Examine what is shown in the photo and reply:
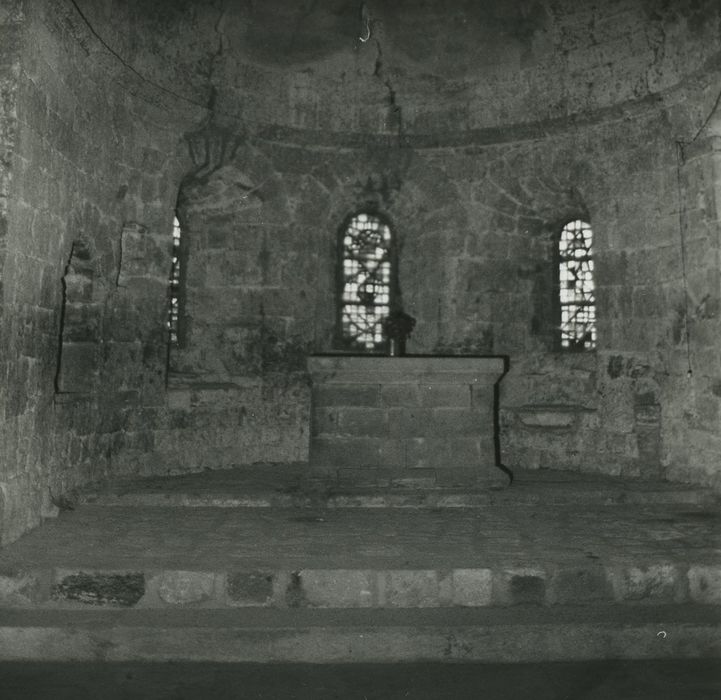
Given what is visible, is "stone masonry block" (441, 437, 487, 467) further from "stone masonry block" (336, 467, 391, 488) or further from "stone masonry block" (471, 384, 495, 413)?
"stone masonry block" (336, 467, 391, 488)

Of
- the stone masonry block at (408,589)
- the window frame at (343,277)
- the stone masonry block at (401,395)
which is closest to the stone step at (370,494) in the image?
the stone masonry block at (401,395)

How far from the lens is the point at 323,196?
8734mm

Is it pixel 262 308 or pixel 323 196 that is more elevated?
pixel 323 196

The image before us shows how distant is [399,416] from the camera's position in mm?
6289

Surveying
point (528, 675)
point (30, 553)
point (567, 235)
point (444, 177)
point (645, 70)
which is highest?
point (645, 70)

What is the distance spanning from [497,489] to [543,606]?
7.30 ft

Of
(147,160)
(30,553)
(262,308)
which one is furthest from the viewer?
(262,308)

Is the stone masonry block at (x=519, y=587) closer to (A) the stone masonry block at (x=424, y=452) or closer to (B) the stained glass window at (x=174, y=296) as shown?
(A) the stone masonry block at (x=424, y=452)

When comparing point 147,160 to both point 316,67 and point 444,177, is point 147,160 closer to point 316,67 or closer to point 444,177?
point 316,67

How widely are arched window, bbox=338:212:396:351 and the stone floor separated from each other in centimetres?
403

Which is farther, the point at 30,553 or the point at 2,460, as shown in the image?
the point at 2,460

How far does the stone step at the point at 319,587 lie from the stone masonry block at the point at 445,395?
2304 mm

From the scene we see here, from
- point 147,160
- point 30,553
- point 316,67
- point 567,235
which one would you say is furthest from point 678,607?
point 316,67

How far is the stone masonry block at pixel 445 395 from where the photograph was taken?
20.7 feet
